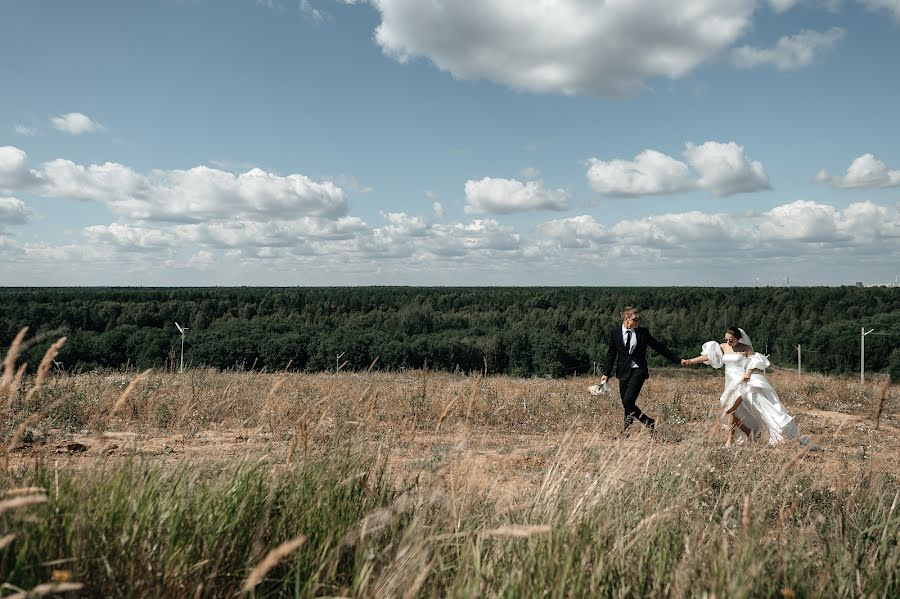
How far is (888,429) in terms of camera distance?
1166cm

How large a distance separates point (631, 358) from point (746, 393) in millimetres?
1638

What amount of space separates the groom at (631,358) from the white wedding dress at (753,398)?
2.57 ft

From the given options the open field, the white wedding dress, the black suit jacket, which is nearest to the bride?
the white wedding dress

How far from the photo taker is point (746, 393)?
28.2ft

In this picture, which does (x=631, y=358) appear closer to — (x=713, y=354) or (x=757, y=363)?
(x=713, y=354)

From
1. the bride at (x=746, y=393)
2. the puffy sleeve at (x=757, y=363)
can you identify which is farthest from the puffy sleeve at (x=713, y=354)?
the puffy sleeve at (x=757, y=363)

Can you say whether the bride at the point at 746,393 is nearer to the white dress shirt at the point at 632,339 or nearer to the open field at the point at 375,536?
the white dress shirt at the point at 632,339

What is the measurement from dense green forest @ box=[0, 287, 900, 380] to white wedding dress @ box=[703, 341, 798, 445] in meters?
36.1

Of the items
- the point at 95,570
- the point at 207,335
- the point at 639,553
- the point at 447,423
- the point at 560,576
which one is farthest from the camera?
the point at 207,335

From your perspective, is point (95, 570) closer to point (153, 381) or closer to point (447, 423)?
point (447, 423)

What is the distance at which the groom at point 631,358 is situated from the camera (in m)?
8.76

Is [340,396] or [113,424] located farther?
[340,396]

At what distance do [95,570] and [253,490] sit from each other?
73 cm

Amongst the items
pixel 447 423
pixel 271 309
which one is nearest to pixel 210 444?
pixel 447 423
